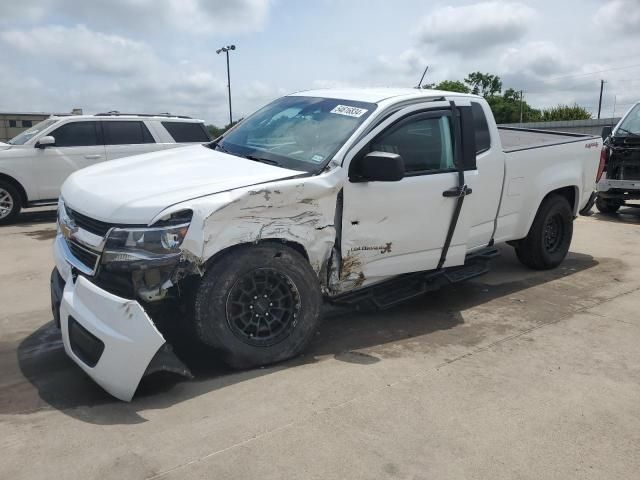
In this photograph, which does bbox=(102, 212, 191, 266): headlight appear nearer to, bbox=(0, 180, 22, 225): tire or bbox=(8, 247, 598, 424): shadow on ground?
bbox=(8, 247, 598, 424): shadow on ground

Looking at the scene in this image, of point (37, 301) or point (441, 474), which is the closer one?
point (441, 474)

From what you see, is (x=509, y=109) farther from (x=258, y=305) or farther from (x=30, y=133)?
(x=258, y=305)

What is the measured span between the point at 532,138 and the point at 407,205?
298 cm

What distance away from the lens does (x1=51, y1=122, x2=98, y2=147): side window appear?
984 cm

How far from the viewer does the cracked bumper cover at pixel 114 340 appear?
9.96 ft

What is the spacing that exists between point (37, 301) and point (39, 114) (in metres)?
38.8

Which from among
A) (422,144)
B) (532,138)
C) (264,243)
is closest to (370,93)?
(422,144)

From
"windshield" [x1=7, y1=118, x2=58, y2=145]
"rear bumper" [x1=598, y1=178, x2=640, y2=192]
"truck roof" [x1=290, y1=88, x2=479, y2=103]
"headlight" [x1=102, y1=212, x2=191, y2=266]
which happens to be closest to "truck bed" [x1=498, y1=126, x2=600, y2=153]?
"truck roof" [x1=290, y1=88, x2=479, y2=103]

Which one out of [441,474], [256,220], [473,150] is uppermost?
[473,150]

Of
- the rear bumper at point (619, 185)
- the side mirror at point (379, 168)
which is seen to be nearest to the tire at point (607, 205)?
the rear bumper at point (619, 185)

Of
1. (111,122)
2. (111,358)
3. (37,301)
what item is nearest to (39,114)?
(111,122)

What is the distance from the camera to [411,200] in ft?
13.9

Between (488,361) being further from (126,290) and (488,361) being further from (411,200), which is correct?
(126,290)

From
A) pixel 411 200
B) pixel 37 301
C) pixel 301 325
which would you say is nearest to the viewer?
pixel 301 325
